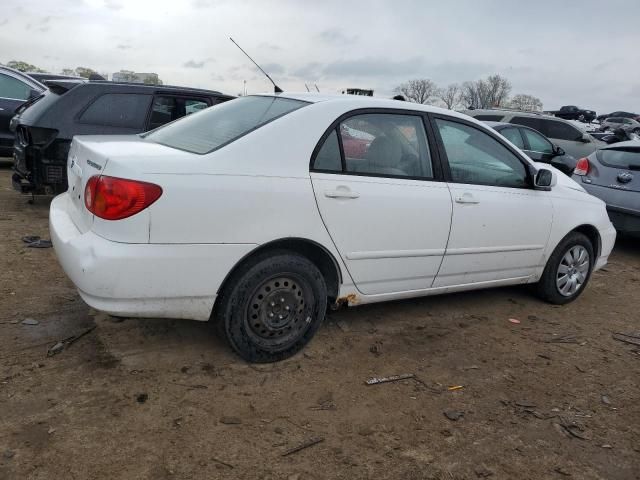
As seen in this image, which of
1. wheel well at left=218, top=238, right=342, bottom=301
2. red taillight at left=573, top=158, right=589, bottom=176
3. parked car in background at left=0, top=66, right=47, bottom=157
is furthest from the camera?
parked car in background at left=0, top=66, right=47, bottom=157

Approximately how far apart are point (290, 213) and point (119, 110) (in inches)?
162

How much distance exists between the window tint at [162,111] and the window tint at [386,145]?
3765mm

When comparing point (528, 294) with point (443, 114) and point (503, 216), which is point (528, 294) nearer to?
point (503, 216)

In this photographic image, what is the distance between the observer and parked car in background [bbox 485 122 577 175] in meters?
9.91

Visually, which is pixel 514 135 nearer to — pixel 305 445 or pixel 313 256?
Answer: pixel 313 256

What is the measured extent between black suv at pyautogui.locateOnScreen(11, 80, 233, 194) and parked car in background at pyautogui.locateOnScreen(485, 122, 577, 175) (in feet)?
19.0

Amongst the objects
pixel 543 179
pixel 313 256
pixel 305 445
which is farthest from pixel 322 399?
pixel 543 179

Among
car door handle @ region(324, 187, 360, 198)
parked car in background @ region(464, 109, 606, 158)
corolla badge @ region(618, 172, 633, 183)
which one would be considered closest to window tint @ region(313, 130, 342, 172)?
car door handle @ region(324, 187, 360, 198)

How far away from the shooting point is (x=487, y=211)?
403 centimetres

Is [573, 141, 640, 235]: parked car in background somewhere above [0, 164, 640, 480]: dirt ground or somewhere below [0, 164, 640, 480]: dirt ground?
above

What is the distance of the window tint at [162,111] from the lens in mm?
6589

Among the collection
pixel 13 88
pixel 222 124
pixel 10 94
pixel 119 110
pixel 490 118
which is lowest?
pixel 222 124

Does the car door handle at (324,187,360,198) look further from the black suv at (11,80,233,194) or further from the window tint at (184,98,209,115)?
the window tint at (184,98,209,115)

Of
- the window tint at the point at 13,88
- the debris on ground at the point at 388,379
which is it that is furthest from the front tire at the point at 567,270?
the window tint at the point at 13,88
